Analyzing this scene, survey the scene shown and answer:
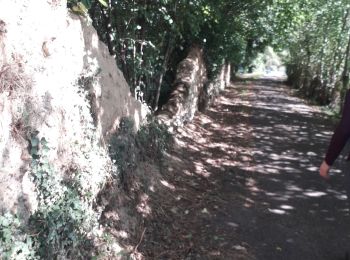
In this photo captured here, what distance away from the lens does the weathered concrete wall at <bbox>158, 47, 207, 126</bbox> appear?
10.4 meters

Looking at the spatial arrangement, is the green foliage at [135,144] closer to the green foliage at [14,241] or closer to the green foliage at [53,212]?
the green foliage at [53,212]

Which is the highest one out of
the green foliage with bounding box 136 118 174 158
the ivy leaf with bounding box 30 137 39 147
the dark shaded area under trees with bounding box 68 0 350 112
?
the dark shaded area under trees with bounding box 68 0 350 112

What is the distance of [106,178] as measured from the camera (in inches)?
204

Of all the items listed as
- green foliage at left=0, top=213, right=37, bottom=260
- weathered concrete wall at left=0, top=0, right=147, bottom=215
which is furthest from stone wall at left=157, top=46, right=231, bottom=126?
green foliage at left=0, top=213, right=37, bottom=260

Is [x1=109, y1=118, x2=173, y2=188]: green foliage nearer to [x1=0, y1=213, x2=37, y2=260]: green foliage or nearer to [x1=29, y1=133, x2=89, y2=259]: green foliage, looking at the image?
[x1=29, y1=133, x2=89, y2=259]: green foliage

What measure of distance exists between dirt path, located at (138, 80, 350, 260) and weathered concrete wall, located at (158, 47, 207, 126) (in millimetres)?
501

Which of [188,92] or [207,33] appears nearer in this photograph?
[188,92]

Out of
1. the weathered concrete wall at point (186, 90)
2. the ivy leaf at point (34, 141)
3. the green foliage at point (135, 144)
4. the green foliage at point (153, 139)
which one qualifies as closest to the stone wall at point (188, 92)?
the weathered concrete wall at point (186, 90)

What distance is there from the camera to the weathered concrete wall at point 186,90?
10.4m

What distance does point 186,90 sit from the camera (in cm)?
1219

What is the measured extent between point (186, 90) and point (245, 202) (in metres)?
5.54

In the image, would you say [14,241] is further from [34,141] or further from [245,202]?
[245,202]

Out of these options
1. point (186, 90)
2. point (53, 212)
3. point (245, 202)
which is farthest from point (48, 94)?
point (186, 90)

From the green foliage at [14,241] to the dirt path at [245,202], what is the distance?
6.88 ft
